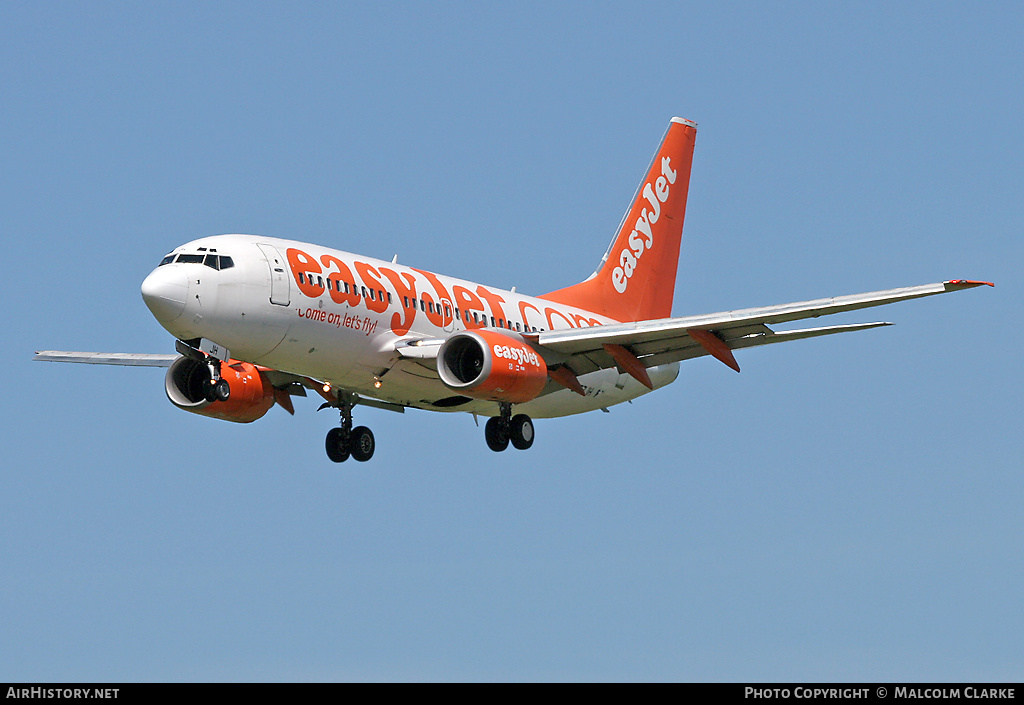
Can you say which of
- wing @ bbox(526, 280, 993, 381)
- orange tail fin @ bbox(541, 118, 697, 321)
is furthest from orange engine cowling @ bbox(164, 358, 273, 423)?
orange tail fin @ bbox(541, 118, 697, 321)

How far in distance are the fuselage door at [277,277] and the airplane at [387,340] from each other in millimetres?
37

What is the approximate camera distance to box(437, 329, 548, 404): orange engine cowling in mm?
38594

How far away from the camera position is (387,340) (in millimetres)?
39375

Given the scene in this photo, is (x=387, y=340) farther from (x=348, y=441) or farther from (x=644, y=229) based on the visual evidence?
(x=644, y=229)

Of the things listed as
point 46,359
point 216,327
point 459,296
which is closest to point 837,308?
point 459,296

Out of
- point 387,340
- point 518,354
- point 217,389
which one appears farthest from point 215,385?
point 518,354

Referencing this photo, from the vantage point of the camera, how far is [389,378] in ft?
131

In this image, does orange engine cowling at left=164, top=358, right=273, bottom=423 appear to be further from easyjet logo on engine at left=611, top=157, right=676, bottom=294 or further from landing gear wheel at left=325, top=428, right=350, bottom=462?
easyjet logo on engine at left=611, top=157, right=676, bottom=294

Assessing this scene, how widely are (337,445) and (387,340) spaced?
18.7 ft

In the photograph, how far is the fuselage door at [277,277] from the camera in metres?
36.9

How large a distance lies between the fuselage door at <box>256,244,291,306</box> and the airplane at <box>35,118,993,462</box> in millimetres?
37

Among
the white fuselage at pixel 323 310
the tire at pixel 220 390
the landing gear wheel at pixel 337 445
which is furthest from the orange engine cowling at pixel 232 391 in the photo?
the white fuselage at pixel 323 310
